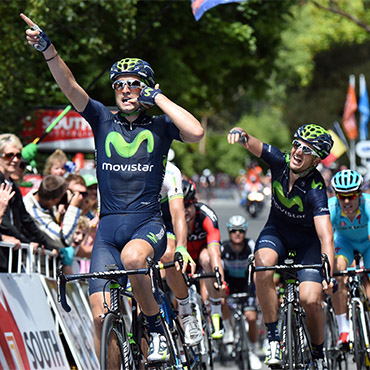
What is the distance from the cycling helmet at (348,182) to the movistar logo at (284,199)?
1.53 meters

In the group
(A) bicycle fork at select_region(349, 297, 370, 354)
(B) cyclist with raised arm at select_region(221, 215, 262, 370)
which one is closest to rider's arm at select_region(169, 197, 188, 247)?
(A) bicycle fork at select_region(349, 297, 370, 354)

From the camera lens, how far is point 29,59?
15.3m

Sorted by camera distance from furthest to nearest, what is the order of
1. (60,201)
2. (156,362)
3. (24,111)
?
1. (24,111)
2. (60,201)
3. (156,362)

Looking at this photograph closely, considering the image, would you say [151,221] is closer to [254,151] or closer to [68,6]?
[254,151]

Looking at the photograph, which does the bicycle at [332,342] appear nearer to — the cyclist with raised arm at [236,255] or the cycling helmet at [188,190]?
the cycling helmet at [188,190]

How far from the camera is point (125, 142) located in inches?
255

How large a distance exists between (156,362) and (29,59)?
32.0ft

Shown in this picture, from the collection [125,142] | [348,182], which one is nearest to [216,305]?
Answer: [348,182]

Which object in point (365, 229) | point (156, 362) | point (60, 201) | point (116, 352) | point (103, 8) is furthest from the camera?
point (103, 8)

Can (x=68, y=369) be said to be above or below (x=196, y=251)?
below

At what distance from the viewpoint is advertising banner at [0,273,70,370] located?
735cm

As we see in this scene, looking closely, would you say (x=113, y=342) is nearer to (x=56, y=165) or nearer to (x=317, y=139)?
(x=317, y=139)

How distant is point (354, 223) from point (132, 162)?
12.6 ft

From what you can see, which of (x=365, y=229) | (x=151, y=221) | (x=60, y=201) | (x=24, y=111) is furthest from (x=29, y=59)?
(x=151, y=221)
